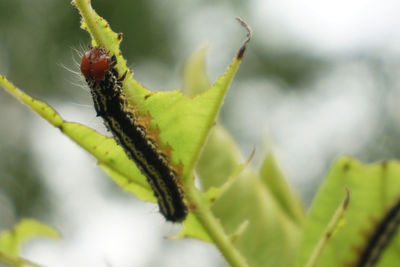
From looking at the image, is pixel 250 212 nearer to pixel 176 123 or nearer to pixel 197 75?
pixel 197 75

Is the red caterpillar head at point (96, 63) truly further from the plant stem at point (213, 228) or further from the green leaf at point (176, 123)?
the plant stem at point (213, 228)

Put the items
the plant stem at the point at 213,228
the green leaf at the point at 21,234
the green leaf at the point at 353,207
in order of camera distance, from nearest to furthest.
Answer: the plant stem at the point at 213,228 → the green leaf at the point at 353,207 → the green leaf at the point at 21,234

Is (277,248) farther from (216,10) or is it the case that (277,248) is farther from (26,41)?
(216,10)

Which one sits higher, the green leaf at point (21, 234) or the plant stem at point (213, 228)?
the plant stem at point (213, 228)

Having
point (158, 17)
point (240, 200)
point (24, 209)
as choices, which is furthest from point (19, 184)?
point (240, 200)

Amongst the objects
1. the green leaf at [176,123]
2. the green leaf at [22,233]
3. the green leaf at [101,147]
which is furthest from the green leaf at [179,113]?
the green leaf at [22,233]

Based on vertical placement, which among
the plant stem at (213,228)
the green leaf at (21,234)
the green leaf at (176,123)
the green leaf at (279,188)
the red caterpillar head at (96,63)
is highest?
the red caterpillar head at (96,63)

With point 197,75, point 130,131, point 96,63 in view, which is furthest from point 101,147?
point 197,75
